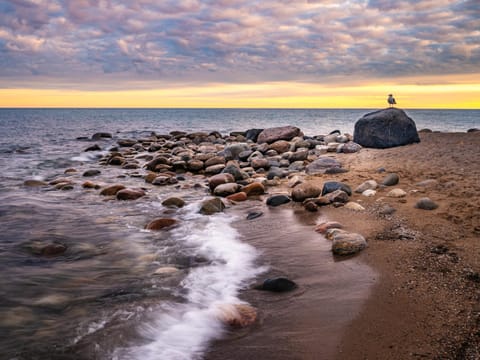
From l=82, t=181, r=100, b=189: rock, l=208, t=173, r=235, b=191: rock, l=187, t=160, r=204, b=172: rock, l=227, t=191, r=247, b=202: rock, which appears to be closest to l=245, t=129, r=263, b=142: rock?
l=187, t=160, r=204, b=172: rock

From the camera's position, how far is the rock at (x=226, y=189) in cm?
952

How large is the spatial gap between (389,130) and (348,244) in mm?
9797

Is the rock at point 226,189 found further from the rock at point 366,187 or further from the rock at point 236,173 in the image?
the rock at point 366,187

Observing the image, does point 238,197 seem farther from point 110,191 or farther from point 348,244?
point 348,244

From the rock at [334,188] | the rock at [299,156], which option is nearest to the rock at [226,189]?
the rock at [334,188]

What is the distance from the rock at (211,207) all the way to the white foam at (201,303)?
4.90 ft

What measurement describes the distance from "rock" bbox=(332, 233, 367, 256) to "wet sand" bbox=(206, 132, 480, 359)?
0.12m

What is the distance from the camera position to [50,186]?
11203 mm

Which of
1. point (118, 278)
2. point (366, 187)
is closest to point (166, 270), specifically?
point (118, 278)

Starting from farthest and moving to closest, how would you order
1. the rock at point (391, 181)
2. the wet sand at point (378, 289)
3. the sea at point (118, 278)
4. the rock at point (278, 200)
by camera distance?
Result: the rock at point (391, 181)
the rock at point (278, 200)
the sea at point (118, 278)
the wet sand at point (378, 289)

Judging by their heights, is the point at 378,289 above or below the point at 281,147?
below

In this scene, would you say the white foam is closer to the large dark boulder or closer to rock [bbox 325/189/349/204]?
rock [bbox 325/189/349/204]

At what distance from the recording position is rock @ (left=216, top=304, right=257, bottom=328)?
352cm

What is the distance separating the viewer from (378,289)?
395cm
